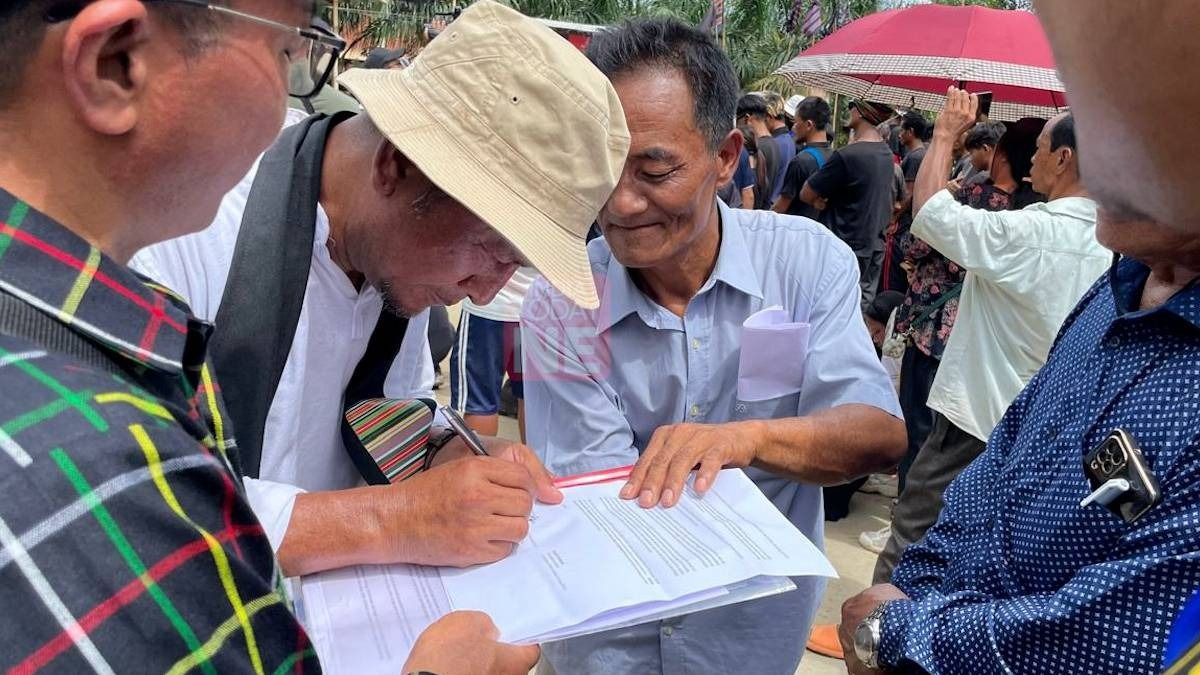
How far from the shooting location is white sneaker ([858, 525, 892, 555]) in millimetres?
4344

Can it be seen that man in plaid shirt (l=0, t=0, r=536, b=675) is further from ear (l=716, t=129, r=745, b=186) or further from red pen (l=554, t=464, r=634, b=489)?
ear (l=716, t=129, r=745, b=186)

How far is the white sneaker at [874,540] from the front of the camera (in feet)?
14.3

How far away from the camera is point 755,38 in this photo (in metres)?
29.3

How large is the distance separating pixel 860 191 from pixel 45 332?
20.5 ft

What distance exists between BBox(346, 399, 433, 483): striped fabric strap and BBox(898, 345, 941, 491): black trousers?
2.89 meters

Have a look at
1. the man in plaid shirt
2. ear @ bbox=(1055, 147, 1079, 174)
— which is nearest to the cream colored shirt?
ear @ bbox=(1055, 147, 1079, 174)

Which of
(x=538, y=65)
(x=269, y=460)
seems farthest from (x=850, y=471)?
(x=269, y=460)

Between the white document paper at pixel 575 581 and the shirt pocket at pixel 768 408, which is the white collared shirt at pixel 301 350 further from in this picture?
the shirt pocket at pixel 768 408

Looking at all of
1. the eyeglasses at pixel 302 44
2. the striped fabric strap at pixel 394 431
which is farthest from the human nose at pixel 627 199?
the eyeglasses at pixel 302 44

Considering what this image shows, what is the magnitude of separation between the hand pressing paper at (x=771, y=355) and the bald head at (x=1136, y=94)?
1090mm

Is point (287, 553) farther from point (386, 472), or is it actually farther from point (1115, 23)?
point (1115, 23)

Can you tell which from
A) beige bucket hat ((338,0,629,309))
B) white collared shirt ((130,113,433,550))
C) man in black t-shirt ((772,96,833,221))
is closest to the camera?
white collared shirt ((130,113,433,550))

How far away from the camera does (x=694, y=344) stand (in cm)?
191

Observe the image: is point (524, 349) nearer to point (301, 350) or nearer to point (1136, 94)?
point (301, 350)
